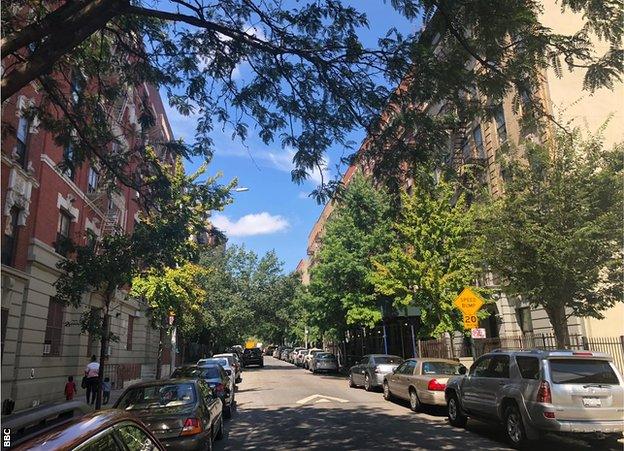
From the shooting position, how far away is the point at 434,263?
925 inches

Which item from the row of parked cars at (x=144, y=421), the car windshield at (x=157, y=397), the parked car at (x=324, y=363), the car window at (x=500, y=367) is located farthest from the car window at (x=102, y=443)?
the parked car at (x=324, y=363)

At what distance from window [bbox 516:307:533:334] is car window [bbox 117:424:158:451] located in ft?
79.3

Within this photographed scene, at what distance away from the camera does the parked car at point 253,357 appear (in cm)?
5019

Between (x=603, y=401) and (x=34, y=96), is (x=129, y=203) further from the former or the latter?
(x=603, y=401)

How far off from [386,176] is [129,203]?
24.9 meters

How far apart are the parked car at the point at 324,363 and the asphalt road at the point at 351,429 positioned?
60.1 ft

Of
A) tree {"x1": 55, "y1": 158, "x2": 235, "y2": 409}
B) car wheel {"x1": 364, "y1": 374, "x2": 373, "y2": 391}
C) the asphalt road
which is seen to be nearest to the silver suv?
the asphalt road

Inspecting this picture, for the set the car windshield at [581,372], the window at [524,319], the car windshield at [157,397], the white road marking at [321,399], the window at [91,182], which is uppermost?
the window at [91,182]

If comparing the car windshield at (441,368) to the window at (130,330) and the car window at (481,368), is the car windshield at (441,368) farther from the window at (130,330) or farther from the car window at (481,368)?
the window at (130,330)

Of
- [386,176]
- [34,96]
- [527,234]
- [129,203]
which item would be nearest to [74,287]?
[34,96]

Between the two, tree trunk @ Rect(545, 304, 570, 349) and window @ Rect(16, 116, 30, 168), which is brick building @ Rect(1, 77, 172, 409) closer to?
window @ Rect(16, 116, 30, 168)

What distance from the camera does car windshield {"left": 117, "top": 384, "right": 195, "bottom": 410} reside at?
890 centimetres

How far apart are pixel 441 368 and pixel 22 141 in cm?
1449

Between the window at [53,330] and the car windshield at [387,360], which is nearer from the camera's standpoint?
the window at [53,330]
